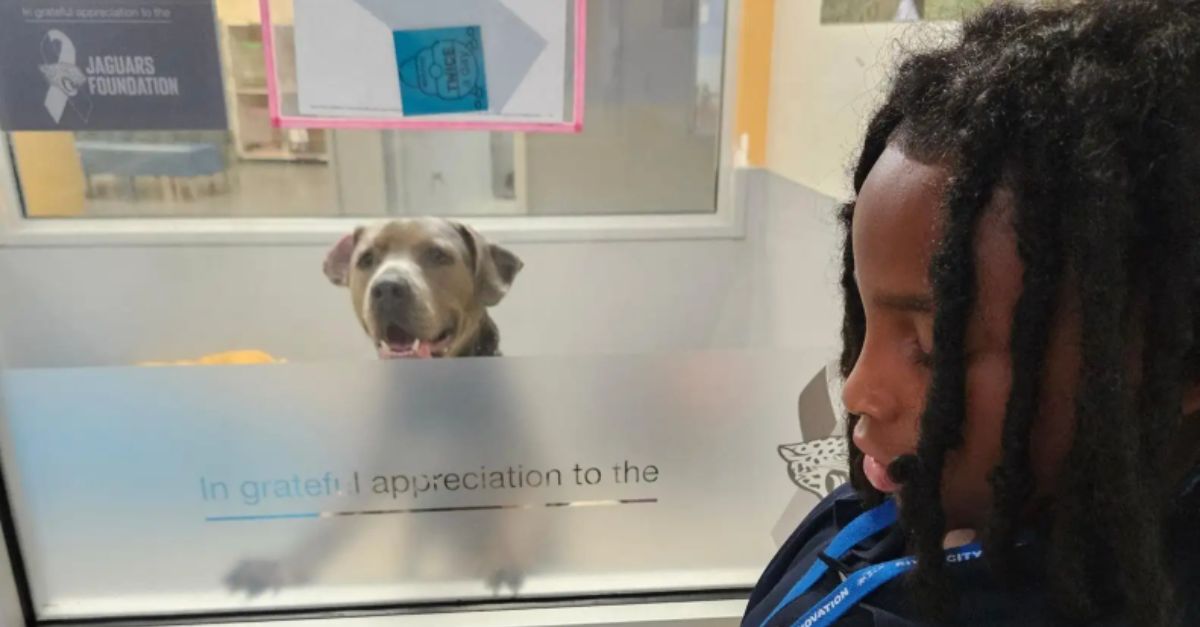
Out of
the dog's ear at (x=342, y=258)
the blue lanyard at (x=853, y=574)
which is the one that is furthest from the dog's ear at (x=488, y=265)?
the blue lanyard at (x=853, y=574)

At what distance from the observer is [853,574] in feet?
1.72

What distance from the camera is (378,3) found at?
31.9 inches

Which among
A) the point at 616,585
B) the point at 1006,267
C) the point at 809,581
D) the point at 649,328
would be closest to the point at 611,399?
the point at 649,328

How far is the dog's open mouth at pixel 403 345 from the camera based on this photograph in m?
0.89

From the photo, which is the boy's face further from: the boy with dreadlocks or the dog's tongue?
the dog's tongue

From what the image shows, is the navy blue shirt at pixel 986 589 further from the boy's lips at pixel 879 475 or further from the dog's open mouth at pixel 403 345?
the dog's open mouth at pixel 403 345

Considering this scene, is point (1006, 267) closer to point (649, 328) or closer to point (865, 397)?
point (865, 397)

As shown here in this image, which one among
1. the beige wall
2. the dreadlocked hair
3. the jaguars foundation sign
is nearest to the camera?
the dreadlocked hair

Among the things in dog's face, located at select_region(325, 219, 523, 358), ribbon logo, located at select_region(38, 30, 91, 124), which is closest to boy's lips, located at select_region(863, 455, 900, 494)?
dog's face, located at select_region(325, 219, 523, 358)

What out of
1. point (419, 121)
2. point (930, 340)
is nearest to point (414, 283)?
point (419, 121)

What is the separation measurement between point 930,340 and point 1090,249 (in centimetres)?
9

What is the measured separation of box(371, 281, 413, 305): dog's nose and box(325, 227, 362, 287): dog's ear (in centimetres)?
4

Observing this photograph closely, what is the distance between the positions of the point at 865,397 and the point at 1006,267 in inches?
4.5

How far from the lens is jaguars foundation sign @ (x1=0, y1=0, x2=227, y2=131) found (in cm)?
78
